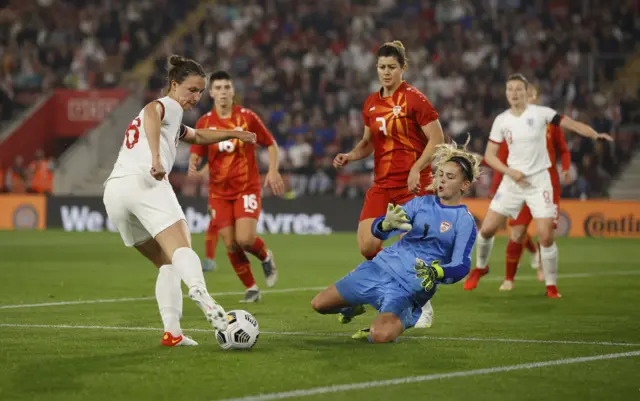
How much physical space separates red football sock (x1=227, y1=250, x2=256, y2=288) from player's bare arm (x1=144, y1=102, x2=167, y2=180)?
13.3ft

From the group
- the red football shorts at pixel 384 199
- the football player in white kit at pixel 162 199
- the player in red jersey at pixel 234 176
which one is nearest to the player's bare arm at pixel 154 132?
the football player in white kit at pixel 162 199

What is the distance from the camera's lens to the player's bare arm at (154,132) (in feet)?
24.6

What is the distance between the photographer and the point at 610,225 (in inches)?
985

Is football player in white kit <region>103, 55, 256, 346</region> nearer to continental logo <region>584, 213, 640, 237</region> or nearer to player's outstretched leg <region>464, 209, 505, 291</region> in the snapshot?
player's outstretched leg <region>464, 209, 505, 291</region>

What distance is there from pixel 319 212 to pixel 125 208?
18718 millimetres

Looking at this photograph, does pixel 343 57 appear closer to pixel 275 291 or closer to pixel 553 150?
pixel 553 150

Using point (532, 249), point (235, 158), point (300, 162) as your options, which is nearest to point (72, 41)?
point (300, 162)

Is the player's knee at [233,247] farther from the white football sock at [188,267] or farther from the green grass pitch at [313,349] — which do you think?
the white football sock at [188,267]

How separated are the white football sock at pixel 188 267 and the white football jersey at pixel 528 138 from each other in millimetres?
6201

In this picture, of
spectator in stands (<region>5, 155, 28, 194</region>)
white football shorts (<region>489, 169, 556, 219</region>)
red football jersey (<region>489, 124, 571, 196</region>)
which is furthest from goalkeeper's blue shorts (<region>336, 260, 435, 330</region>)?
spectator in stands (<region>5, 155, 28, 194</region>)

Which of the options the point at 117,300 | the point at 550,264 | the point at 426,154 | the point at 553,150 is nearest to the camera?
the point at 426,154

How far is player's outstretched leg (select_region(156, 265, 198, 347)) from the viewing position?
7.76 m

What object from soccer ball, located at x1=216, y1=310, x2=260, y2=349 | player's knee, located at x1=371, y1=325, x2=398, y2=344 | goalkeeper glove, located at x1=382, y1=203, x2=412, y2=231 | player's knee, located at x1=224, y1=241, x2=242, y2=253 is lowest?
player's knee, located at x1=371, y1=325, x2=398, y2=344

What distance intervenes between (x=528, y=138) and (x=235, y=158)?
3.43 m
